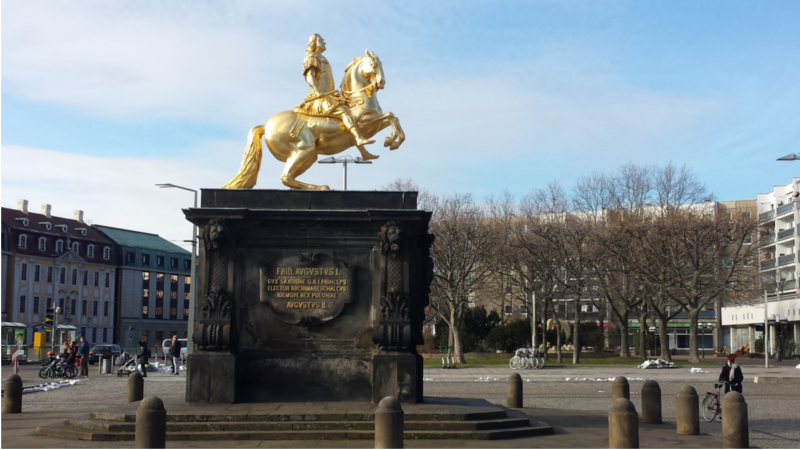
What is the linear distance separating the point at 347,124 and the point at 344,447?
718cm

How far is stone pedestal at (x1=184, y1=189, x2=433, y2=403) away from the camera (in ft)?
53.5

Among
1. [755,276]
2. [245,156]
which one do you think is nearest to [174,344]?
[245,156]

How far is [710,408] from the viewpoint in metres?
18.9

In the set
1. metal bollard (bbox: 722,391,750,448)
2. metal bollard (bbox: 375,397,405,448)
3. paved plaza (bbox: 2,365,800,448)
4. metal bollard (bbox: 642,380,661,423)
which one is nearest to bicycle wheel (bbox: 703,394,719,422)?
paved plaza (bbox: 2,365,800,448)

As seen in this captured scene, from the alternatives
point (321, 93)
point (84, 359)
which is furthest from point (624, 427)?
point (84, 359)

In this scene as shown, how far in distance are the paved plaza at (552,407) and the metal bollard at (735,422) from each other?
0.75 m

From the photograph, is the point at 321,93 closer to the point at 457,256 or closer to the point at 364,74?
the point at 364,74

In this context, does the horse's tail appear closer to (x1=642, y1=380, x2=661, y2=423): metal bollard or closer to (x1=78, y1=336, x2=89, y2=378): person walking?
(x1=642, y1=380, x2=661, y2=423): metal bollard

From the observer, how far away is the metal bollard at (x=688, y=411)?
53.0 ft

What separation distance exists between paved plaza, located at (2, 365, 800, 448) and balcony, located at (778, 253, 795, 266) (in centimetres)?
4581

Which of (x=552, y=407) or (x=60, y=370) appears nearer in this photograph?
(x=552, y=407)

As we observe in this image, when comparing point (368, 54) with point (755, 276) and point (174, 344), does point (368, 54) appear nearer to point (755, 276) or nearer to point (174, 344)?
point (174, 344)

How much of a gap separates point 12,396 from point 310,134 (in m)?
9.67

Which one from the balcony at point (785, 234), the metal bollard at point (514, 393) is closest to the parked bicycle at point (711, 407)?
the metal bollard at point (514, 393)
